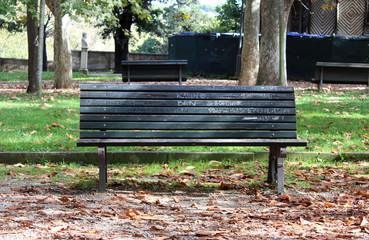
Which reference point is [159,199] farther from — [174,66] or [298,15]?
[298,15]

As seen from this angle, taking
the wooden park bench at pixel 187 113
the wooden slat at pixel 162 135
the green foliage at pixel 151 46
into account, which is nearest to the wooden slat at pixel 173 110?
the wooden park bench at pixel 187 113

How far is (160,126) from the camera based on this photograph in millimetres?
5434

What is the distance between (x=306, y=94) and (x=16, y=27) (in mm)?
28086

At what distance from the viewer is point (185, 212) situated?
177 inches

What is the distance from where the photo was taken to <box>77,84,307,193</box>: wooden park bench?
539cm

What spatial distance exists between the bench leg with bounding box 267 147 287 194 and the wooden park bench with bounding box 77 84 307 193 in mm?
13

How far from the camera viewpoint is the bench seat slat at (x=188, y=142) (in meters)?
5.12

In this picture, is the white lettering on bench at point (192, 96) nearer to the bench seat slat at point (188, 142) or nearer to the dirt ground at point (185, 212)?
the bench seat slat at point (188, 142)

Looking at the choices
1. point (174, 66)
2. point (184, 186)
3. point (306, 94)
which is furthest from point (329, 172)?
point (174, 66)

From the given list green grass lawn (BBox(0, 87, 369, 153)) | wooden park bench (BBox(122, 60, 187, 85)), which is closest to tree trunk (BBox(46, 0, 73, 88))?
wooden park bench (BBox(122, 60, 187, 85))

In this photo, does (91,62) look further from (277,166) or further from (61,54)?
(277,166)

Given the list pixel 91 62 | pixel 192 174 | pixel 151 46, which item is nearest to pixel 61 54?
pixel 192 174

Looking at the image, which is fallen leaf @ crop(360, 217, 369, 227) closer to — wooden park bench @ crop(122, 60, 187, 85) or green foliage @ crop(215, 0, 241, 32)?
wooden park bench @ crop(122, 60, 187, 85)

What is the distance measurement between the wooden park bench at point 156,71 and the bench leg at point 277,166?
9.55 metres
